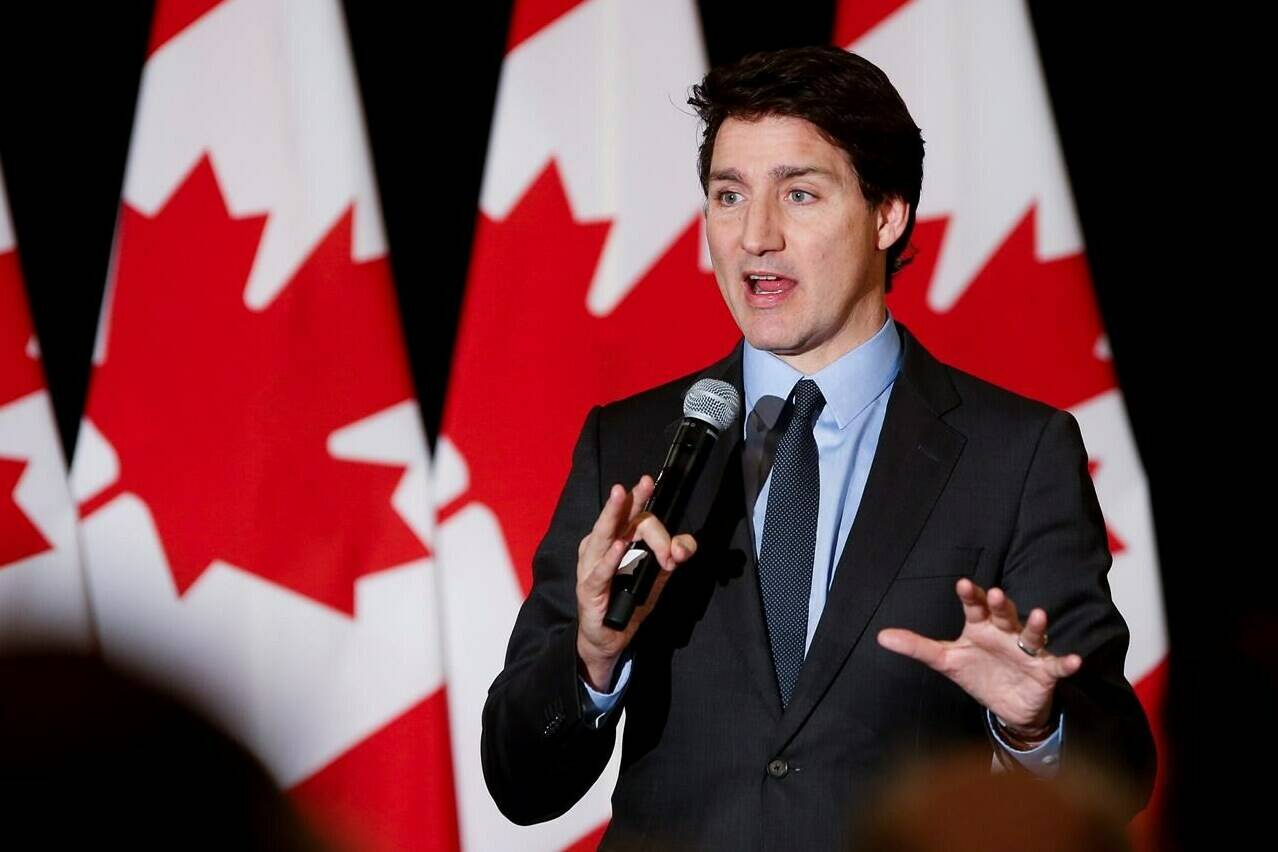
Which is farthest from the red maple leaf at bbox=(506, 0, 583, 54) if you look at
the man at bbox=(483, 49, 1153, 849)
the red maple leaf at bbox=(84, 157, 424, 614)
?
the man at bbox=(483, 49, 1153, 849)

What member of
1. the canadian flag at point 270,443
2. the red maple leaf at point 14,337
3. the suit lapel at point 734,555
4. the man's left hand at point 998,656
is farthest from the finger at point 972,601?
the red maple leaf at point 14,337

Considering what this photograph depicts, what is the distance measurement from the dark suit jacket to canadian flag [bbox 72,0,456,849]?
1.09 metres

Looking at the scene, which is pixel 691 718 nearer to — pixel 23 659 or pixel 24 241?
pixel 23 659

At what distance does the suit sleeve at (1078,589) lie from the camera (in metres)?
1.65

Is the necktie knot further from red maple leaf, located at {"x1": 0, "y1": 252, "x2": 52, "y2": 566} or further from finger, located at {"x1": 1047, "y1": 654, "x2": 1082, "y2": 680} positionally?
red maple leaf, located at {"x1": 0, "y1": 252, "x2": 52, "y2": 566}

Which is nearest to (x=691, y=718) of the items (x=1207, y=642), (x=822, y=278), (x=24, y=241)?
(x=822, y=278)

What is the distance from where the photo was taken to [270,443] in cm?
283

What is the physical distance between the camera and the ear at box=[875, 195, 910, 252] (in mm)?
1960

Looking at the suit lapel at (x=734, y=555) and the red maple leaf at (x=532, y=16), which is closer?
the suit lapel at (x=734, y=555)

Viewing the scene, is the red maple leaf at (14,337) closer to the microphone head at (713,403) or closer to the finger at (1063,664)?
the microphone head at (713,403)

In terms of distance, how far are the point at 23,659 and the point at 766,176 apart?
1.87 meters

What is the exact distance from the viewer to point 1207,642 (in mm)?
2797

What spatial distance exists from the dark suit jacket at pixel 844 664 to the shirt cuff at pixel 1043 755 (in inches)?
0.5

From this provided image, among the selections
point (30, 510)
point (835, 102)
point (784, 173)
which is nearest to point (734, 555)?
point (784, 173)
